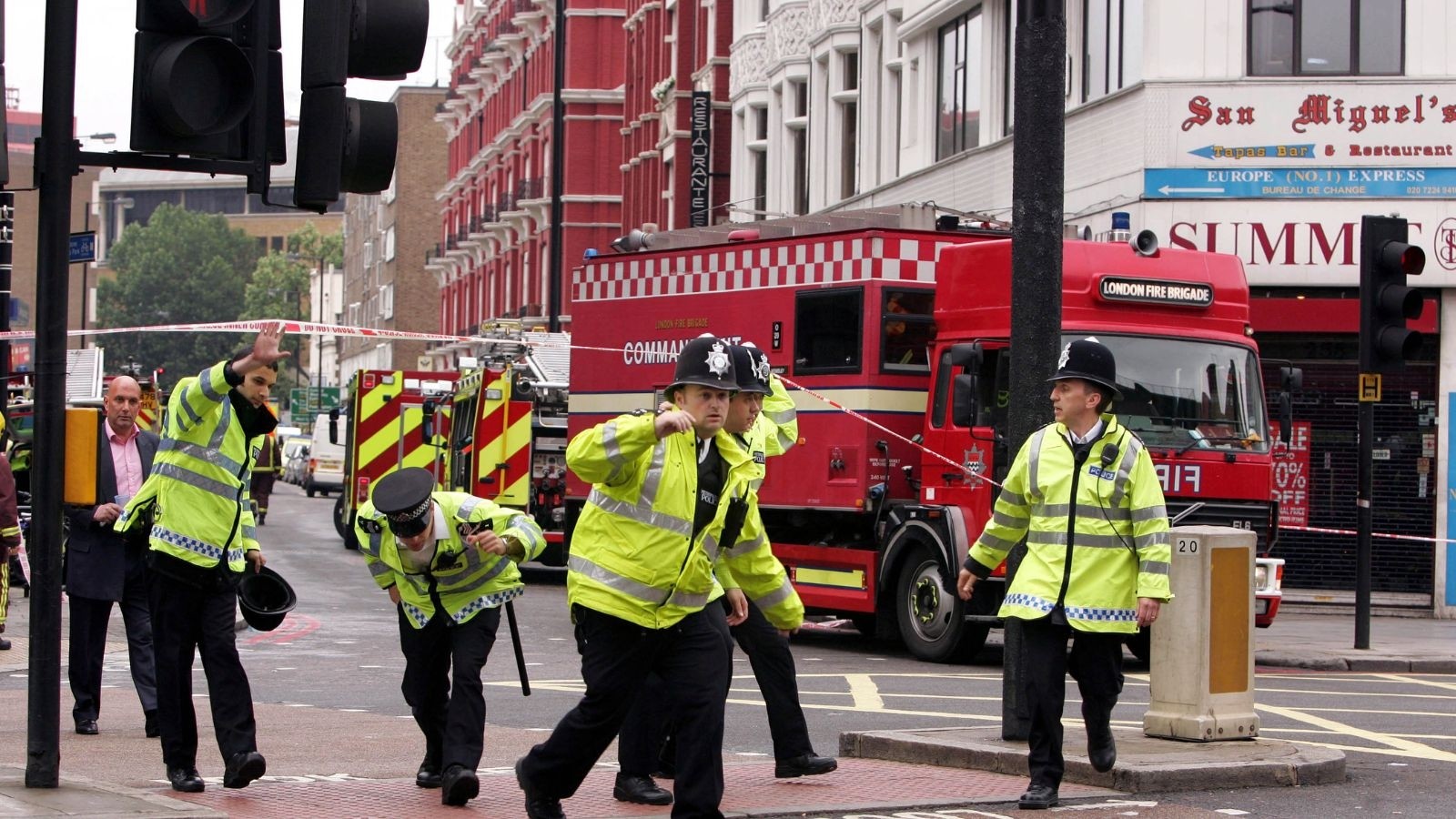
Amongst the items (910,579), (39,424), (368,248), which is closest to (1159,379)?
(910,579)

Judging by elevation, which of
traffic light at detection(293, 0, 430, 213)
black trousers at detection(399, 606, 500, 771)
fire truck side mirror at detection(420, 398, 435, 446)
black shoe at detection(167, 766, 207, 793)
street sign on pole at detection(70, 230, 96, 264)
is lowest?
black shoe at detection(167, 766, 207, 793)

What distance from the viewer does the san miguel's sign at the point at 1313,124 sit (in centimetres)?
2362

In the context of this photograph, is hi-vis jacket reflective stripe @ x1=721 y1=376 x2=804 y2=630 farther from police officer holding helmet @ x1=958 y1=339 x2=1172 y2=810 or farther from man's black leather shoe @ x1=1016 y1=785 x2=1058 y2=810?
man's black leather shoe @ x1=1016 y1=785 x2=1058 y2=810

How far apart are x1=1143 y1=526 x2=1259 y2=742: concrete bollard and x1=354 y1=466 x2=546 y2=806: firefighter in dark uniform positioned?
322 cm

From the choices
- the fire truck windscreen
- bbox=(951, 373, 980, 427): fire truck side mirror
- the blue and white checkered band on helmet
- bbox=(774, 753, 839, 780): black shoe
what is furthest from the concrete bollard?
bbox=(951, 373, 980, 427): fire truck side mirror

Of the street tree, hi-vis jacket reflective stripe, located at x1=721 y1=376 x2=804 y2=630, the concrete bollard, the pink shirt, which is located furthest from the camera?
the street tree

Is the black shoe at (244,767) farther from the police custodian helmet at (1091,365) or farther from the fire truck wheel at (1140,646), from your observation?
the fire truck wheel at (1140,646)

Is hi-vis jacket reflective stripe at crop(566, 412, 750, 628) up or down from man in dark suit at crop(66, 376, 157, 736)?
up

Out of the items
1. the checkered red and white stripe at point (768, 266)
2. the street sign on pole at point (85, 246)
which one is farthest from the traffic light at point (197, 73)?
the street sign on pole at point (85, 246)

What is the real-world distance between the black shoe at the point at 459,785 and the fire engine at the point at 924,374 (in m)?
6.68

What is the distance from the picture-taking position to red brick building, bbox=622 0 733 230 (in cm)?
4316

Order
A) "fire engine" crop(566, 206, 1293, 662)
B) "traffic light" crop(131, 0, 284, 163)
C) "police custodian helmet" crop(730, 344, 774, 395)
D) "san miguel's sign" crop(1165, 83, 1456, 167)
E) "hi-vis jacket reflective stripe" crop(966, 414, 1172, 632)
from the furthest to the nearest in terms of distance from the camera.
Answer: "san miguel's sign" crop(1165, 83, 1456, 167), "fire engine" crop(566, 206, 1293, 662), "hi-vis jacket reflective stripe" crop(966, 414, 1172, 632), "police custodian helmet" crop(730, 344, 774, 395), "traffic light" crop(131, 0, 284, 163)

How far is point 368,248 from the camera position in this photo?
10644 cm

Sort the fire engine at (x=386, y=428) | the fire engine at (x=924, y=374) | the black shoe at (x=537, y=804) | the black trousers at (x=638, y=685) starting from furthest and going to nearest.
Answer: the fire engine at (x=386, y=428) → the fire engine at (x=924, y=374) → the black shoe at (x=537, y=804) → the black trousers at (x=638, y=685)
